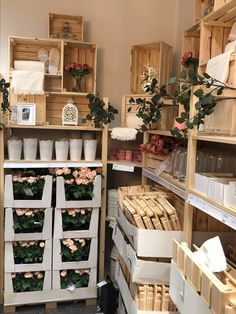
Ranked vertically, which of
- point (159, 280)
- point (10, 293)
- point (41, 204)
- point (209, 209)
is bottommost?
point (10, 293)

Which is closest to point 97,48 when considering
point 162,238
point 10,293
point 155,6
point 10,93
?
point 155,6

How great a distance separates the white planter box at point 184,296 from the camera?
1434 millimetres

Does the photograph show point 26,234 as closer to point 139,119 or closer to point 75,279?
point 75,279

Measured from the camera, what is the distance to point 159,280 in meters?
2.00

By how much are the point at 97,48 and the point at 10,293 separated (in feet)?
7.82

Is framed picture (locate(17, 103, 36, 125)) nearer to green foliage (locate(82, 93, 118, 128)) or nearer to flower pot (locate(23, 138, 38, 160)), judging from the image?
flower pot (locate(23, 138, 38, 160))

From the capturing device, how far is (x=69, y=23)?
3.17m

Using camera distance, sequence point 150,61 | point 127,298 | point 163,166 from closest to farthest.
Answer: point 127,298 < point 163,166 < point 150,61

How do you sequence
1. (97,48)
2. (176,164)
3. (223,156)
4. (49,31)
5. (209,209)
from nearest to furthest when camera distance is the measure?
(209,209)
(223,156)
(176,164)
(49,31)
(97,48)

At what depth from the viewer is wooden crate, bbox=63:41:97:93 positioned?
3256 millimetres

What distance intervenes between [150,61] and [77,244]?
1827mm

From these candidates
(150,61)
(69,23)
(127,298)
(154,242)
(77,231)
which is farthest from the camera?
(150,61)

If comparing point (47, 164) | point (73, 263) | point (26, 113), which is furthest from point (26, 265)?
point (26, 113)

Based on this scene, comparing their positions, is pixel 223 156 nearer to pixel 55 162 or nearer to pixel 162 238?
pixel 162 238
